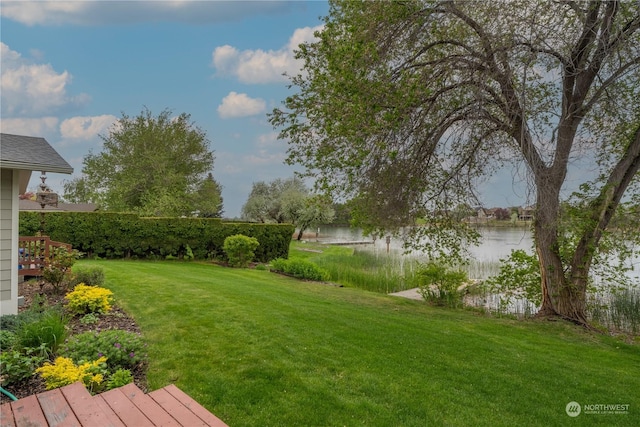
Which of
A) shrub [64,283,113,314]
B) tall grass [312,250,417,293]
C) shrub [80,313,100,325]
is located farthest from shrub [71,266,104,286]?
tall grass [312,250,417,293]

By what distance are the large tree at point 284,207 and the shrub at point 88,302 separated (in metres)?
16.2

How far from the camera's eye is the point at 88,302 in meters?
4.94

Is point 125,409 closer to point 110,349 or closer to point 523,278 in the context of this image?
point 110,349

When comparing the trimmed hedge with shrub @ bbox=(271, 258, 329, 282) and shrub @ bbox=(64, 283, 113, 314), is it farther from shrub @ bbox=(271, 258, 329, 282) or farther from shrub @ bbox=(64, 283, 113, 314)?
shrub @ bbox=(64, 283, 113, 314)

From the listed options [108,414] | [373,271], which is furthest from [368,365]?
[373,271]

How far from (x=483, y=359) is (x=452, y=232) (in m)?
4.16

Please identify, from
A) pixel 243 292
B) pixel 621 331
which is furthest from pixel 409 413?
pixel 621 331

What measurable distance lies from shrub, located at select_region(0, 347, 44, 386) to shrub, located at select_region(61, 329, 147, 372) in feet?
0.96

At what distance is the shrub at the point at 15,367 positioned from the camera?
121 inches

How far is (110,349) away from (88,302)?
190 cm

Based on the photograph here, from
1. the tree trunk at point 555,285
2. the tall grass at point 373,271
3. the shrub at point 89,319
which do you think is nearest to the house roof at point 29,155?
the shrub at point 89,319

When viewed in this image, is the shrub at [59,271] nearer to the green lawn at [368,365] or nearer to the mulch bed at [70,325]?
the mulch bed at [70,325]

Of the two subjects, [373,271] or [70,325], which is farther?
[373,271]

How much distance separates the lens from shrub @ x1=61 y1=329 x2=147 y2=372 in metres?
3.40
